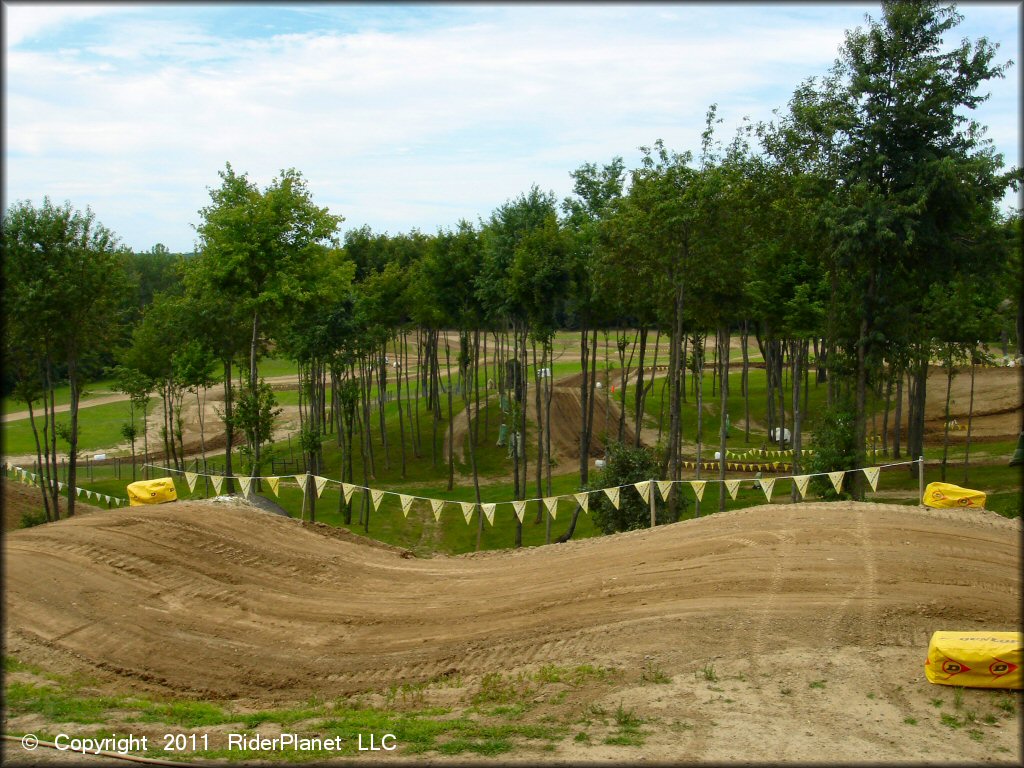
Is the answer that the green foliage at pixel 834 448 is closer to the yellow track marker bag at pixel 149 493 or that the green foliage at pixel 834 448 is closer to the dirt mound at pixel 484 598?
the dirt mound at pixel 484 598

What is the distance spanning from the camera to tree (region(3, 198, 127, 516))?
116ft

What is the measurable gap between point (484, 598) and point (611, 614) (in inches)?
152

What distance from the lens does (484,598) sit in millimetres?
22422

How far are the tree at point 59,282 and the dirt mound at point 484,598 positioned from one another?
12192mm

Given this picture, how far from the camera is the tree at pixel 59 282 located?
35.4 metres

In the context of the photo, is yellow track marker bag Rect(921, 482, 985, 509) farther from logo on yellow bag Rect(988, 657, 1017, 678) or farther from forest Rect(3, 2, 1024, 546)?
logo on yellow bag Rect(988, 657, 1017, 678)

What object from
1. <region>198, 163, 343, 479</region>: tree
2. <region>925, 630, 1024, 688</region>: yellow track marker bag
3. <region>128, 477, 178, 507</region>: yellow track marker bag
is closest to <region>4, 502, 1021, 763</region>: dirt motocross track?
<region>925, 630, 1024, 688</region>: yellow track marker bag

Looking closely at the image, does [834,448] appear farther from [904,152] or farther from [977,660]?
[977,660]

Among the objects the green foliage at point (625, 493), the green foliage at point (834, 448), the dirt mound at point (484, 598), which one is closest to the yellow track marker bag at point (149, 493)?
the dirt mound at point (484, 598)

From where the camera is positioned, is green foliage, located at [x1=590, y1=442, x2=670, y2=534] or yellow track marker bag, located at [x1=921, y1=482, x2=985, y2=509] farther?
green foliage, located at [x1=590, y1=442, x2=670, y2=534]

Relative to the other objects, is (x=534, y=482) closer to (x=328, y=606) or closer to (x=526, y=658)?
(x=328, y=606)

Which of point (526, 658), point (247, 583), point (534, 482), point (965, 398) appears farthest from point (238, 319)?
point (965, 398)

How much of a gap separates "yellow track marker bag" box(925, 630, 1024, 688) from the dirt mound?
153 centimetres

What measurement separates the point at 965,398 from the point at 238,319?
148 ft
